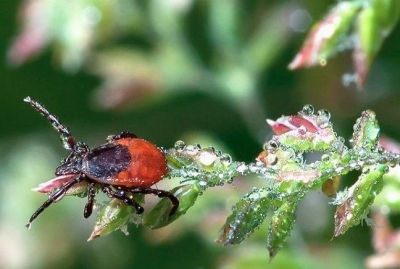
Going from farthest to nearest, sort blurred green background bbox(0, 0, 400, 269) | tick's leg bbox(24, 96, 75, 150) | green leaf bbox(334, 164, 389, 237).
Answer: blurred green background bbox(0, 0, 400, 269), tick's leg bbox(24, 96, 75, 150), green leaf bbox(334, 164, 389, 237)

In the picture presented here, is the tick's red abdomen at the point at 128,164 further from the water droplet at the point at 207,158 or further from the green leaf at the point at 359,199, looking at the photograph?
the green leaf at the point at 359,199

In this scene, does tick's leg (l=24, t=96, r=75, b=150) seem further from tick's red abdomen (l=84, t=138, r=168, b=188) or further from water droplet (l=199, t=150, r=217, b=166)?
water droplet (l=199, t=150, r=217, b=166)

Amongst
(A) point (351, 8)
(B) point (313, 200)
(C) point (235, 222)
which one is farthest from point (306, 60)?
(B) point (313, 200)

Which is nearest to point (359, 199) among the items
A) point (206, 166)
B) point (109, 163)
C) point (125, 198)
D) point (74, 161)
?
point (206, 166)

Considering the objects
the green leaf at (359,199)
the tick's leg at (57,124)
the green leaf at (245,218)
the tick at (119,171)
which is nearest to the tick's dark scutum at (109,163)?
the tick at (119,171)

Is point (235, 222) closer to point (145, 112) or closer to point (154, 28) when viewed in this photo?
point (154, 28)

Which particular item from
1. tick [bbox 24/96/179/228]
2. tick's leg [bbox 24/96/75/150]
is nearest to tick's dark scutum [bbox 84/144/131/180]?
tick [bbox 24/96/179/228]
